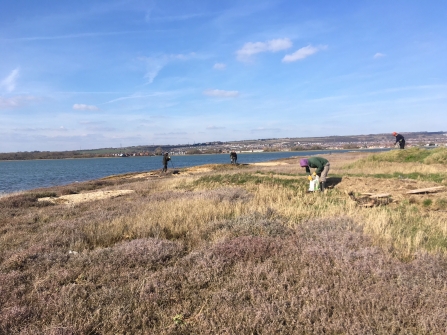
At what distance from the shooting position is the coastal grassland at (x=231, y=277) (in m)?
3.90

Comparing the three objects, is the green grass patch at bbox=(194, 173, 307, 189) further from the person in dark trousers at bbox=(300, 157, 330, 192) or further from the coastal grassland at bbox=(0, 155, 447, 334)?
the coastal grassland at bbox=(0, 155, 447, 334)

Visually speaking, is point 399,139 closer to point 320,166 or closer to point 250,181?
point 250,181

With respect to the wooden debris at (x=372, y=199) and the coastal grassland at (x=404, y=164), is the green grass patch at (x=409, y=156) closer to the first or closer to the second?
the coastal grassland at (x=404, y=164)

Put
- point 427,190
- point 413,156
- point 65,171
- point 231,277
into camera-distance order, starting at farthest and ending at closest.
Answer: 1. point 65,171
2. point 413,156
3. point 427,190
4. point 231,277

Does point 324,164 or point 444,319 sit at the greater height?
point 324,164

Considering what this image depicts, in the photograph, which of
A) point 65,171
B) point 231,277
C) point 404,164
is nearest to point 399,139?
point 404,164

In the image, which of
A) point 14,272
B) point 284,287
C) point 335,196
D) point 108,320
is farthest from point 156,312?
point 335,196

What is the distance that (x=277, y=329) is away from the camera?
3695 millimetres

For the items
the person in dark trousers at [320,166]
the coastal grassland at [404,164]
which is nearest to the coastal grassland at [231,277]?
the person in dark trousers at [320,166]

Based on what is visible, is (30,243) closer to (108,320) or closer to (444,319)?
(108,320)

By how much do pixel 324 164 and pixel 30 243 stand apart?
12163 millimetres

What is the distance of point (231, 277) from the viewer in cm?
514

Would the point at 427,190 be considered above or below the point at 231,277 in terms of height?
above

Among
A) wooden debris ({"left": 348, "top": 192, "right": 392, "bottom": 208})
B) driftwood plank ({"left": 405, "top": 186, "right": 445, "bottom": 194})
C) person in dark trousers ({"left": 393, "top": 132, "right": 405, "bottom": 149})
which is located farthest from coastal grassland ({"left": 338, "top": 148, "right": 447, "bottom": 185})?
wooden debris ({"left": 348, "top": 192, "right": 392, "bottom": 208})
